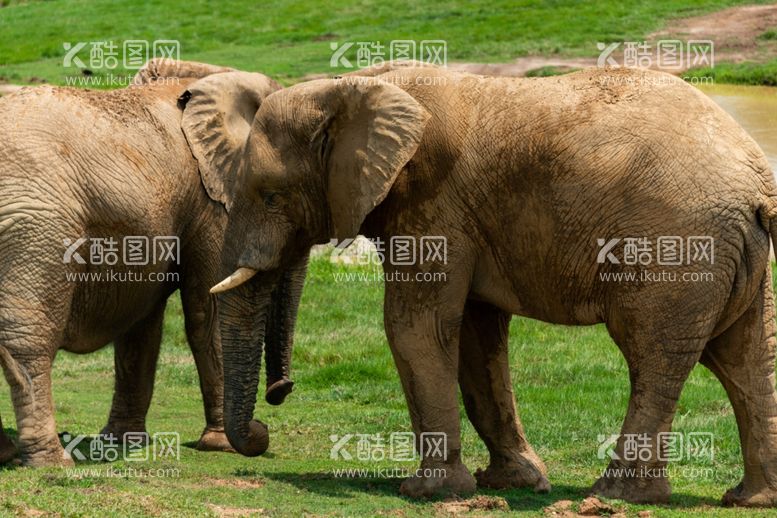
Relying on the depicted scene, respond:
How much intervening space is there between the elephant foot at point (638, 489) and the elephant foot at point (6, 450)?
13.5 ft

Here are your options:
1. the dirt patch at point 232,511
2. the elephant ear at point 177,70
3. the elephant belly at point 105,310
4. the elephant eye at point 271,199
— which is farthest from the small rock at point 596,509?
the elephant ear at point 177,70

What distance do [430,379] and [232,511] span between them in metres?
1.53

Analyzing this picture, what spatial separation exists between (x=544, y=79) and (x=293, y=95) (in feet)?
5.20

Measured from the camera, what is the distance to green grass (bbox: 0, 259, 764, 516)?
9.62m

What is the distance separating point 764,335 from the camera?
10.0 meters

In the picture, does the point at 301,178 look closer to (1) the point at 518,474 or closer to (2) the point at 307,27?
(1) the point at 518,474

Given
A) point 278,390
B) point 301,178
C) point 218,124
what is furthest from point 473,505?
point 218,124

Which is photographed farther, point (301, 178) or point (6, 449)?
point (6, 449)

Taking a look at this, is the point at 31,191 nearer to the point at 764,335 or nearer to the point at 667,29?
the point at 764,335

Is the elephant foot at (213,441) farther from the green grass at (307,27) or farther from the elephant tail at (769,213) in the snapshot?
the green grass at (307,27)

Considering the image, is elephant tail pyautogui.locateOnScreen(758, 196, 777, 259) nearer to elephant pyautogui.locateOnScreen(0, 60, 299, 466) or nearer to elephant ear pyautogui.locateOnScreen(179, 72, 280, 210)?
elephant pyautogui.locateOnScreen(0, 60, 299, 466)

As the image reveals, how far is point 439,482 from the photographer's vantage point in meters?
9.98

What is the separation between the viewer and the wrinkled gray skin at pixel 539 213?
938 cm

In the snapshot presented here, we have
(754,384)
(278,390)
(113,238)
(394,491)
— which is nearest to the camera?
(754,384)
